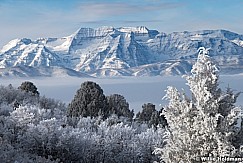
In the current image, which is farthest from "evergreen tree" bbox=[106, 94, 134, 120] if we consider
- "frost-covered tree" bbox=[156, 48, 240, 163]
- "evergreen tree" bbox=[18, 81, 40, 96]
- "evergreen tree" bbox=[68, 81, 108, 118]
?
"frost-covered tree" bbox=[156, 48, 240, 163]

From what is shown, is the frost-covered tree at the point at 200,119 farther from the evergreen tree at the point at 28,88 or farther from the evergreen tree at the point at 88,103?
the evergreen tree at the point at 28,88

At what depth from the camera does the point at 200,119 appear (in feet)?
41.3

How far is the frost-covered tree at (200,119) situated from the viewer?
12.3 m

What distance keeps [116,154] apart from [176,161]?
48.7 feet

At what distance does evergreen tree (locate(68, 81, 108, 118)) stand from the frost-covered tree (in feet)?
91.1

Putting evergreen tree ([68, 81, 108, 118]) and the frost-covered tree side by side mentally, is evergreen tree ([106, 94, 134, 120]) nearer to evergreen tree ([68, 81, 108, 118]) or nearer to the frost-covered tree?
evergreen tree ([68, 81, 108, 118])

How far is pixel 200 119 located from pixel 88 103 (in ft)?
96.6

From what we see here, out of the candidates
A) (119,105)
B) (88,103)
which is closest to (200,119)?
(88,103)

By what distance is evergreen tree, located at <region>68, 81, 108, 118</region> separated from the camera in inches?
1617

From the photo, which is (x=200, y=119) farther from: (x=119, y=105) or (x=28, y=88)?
(x=28, y=88)

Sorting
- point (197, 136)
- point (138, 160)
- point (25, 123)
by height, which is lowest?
point (138, 160)

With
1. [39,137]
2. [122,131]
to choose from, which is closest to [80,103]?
[122,131]

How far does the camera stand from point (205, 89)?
12.6 metres

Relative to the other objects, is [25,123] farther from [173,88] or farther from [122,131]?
[173,88]
